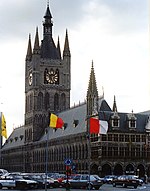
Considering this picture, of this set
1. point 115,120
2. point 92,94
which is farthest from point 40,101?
point 115,120

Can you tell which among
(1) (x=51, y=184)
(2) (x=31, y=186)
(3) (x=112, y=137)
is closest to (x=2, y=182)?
(2) (x=31, y=186)

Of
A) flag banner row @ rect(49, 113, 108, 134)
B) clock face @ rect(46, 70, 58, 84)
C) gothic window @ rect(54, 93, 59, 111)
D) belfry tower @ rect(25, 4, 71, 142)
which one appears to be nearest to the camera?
flag banner row @ rect(49, 113, 108, 134)

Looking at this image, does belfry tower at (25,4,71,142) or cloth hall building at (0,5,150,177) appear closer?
cloth hall building at (0,5,150,177)

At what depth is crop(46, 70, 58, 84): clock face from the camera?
150m

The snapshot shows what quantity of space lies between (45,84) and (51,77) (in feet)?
9.07

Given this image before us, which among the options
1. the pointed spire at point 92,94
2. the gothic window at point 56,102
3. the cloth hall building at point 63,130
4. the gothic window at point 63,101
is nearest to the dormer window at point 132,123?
the cloth hall building at point 63,130

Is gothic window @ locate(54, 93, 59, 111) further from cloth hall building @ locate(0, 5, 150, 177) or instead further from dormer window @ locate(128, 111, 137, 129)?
dormer window @ locate(128, 111, 137, 129)

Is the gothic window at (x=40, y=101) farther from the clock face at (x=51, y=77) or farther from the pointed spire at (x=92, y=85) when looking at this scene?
the pointed spire at (x=92, y=85)

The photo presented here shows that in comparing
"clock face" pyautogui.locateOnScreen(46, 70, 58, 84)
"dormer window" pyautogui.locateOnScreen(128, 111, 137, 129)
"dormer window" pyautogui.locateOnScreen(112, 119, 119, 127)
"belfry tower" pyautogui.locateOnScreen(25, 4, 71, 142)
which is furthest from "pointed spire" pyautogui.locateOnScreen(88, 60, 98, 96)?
"clock face" pyautogui.locateOnScreen(46, 70, 58, 84)

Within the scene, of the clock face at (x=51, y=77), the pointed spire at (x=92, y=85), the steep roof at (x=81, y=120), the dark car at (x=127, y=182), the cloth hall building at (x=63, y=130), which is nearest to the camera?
the dark car at (x=127, y=182)

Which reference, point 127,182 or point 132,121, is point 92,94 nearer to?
point 132,121

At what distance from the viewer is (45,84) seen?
14938cm

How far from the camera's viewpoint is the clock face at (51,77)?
5910 inches

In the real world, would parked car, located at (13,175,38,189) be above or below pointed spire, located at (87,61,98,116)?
below
